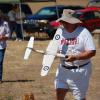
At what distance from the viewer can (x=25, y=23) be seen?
98.6 feet

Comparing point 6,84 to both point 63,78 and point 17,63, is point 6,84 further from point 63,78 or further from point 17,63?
point 63,78

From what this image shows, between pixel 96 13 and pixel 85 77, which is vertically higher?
pixel 85 77

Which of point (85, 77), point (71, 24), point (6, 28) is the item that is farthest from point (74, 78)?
point (6, 28)

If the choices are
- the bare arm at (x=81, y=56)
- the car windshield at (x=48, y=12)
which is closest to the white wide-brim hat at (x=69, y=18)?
the bare arm at (x=81, y=56)

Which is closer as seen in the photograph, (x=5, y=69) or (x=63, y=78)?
(x=63, y=78)

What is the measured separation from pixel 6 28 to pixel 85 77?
5817 mm

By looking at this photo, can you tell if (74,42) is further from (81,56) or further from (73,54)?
(81,56)

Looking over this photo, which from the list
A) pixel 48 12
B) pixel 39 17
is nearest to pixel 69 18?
pixel 39 17

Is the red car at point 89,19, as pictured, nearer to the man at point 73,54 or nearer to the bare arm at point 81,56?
the man at point 73,54

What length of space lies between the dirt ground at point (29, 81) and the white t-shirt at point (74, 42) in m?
2.11

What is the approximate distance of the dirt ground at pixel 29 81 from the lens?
1220 centimetres

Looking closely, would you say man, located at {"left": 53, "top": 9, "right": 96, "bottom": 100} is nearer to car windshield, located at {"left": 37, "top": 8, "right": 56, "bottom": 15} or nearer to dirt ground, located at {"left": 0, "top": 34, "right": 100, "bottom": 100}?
dirt ground, located at {"left": 0, "top": 34, "right": 100, "bottom": 100}

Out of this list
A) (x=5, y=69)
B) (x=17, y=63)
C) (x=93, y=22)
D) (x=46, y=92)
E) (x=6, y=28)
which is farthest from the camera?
(x=93, y=22)

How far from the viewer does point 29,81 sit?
14.4 m
